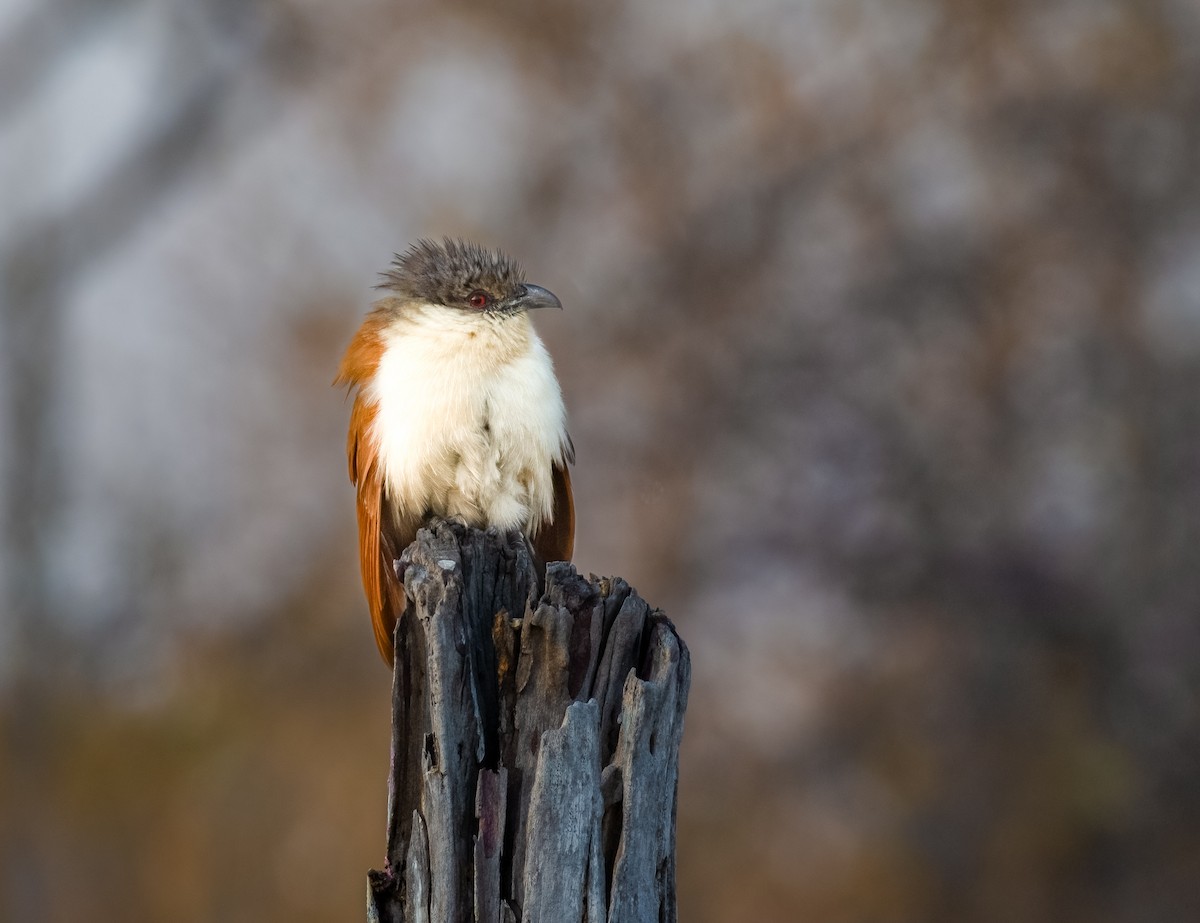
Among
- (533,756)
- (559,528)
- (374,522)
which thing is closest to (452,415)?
(374,522)

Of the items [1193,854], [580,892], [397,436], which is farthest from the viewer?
[1193,854]

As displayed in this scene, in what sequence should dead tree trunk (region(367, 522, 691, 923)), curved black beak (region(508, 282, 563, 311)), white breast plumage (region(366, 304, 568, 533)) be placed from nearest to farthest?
1. dead tree trunk (region(367, 522, 691, 923))
2. white breast plumage (region(366, 304, 568, 533))
3. curved black beak (region(508, 282, 563, 311))

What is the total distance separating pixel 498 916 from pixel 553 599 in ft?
2.13

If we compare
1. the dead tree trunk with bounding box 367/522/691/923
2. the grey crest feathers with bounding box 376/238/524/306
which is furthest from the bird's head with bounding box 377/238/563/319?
the dead tree trunk with bounding box 367/522/691/923

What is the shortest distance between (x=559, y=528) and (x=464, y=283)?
34.9 inches

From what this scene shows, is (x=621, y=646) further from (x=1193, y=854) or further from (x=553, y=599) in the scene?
(x=1193, y=854)

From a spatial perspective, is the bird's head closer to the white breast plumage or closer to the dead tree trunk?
the white breast plumage

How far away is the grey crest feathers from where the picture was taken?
12.6ft

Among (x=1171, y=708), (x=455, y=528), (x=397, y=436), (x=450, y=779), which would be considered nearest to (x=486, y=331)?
(x=397, y=436)

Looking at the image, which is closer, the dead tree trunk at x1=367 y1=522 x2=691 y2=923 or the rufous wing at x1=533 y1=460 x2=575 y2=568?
the dead tree trunk at x1=367 y1=522 x2=691 y2=923

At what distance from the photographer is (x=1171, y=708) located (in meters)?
8.23

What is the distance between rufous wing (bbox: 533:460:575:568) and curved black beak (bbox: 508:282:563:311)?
0.54m

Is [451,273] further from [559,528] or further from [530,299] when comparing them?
[559,528]

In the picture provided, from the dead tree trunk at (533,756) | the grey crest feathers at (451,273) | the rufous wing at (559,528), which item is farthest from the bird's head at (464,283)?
the dead tree trunk at (533,756)
